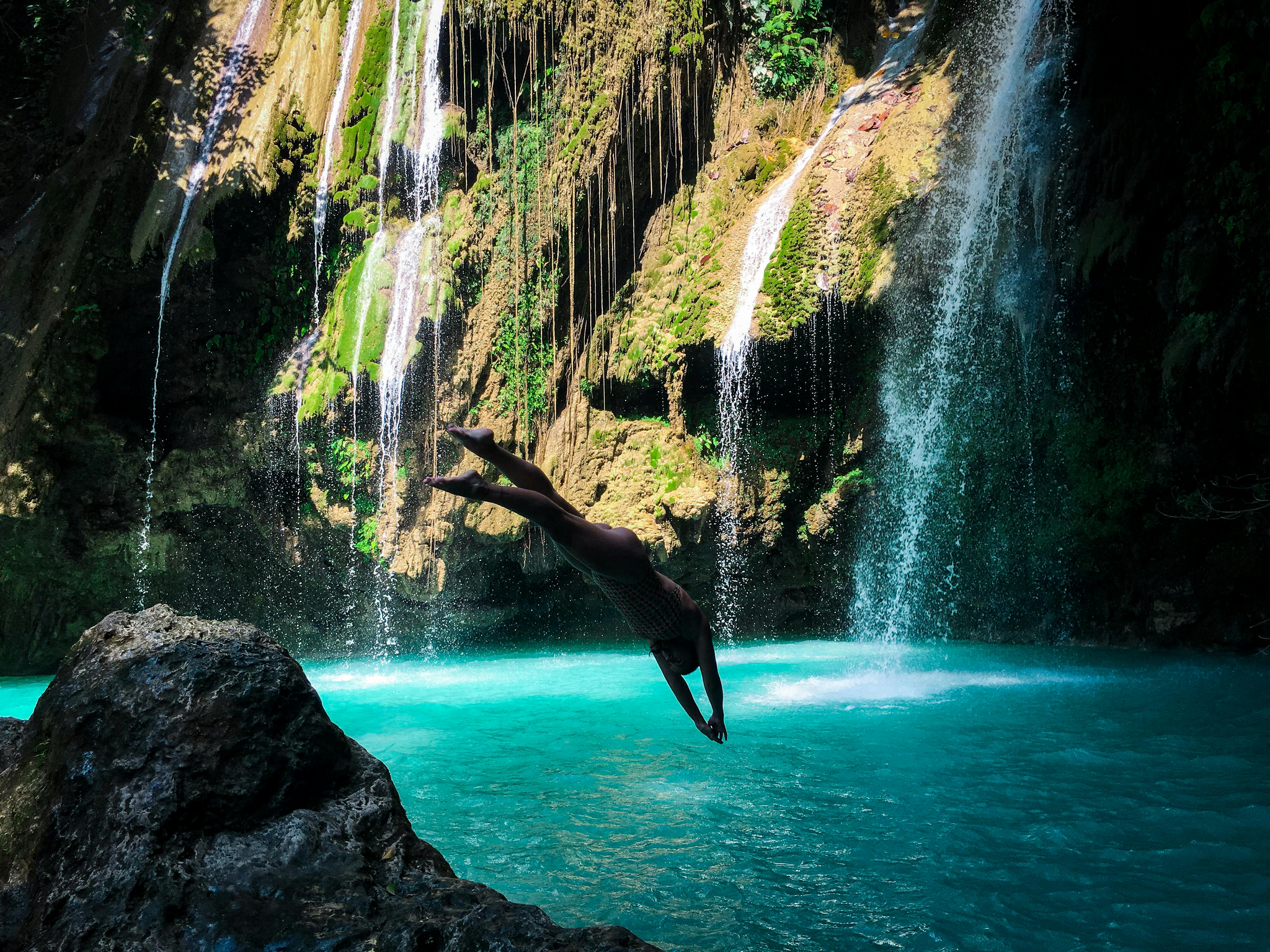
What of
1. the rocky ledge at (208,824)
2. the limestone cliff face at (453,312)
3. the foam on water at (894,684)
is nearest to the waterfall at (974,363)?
the limestone cliff face at (453,312)

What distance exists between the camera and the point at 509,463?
436 cm

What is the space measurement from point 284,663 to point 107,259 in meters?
11.7

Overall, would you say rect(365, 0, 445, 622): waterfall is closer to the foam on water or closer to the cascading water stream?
the cascading water stream

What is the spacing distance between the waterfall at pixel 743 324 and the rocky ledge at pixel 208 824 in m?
9.45

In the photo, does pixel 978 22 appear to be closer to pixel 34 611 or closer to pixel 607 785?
pixel 607 785

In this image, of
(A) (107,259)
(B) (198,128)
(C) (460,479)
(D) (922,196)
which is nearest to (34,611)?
(A) (107,259)

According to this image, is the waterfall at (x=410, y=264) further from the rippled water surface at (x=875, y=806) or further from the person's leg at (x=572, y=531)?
the person's leg at (x=572, y=531)

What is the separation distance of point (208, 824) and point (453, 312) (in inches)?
406

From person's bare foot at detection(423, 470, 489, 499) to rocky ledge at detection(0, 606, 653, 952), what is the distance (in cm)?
93

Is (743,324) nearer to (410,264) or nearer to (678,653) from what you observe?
(410,264)

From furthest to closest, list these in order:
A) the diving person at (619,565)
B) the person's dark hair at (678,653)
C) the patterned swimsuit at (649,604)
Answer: the person's dark hair at (678,653), the patterned swimsuit at (649,604), the diving person at (619,565)

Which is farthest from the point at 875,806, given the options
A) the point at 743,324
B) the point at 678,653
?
the point at 743,324

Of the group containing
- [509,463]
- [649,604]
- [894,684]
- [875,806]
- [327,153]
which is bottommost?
[875,806]

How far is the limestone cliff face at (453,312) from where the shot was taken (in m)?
11.8
